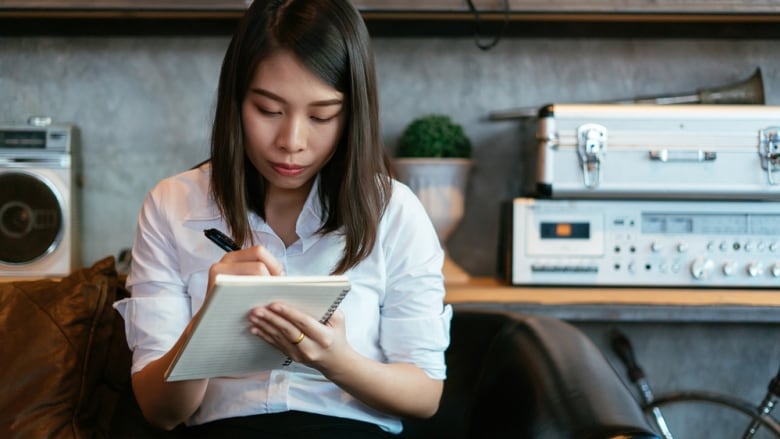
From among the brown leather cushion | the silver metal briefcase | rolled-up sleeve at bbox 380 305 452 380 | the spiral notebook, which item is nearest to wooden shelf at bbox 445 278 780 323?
the silver metal briefcase

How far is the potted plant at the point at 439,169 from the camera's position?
1909 mm

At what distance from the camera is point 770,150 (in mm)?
1775

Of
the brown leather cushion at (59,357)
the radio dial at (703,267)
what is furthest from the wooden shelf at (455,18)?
the brown leather cushion at (59,357)

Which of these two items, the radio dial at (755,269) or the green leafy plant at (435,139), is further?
the green leafy plant at (435,139)

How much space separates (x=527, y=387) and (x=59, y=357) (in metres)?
0.67

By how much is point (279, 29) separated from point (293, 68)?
6 centimetres

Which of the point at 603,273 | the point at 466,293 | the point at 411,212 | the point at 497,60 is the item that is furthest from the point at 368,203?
the point at 497,60

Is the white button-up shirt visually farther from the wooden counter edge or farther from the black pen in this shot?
the wooden counter edge

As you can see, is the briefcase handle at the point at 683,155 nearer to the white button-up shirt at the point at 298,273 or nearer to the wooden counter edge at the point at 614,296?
the wooden counter edge at the point at 614,296

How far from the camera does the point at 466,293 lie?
68.6 inches

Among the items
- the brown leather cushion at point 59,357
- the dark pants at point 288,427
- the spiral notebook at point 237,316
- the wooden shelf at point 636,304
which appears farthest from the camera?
the wooden shelf at point 636,304

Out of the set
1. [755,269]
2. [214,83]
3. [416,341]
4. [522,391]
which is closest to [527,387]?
[522,391]

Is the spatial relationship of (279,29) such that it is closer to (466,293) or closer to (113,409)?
(113,409)

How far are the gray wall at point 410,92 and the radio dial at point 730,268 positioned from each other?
14.0 inches
